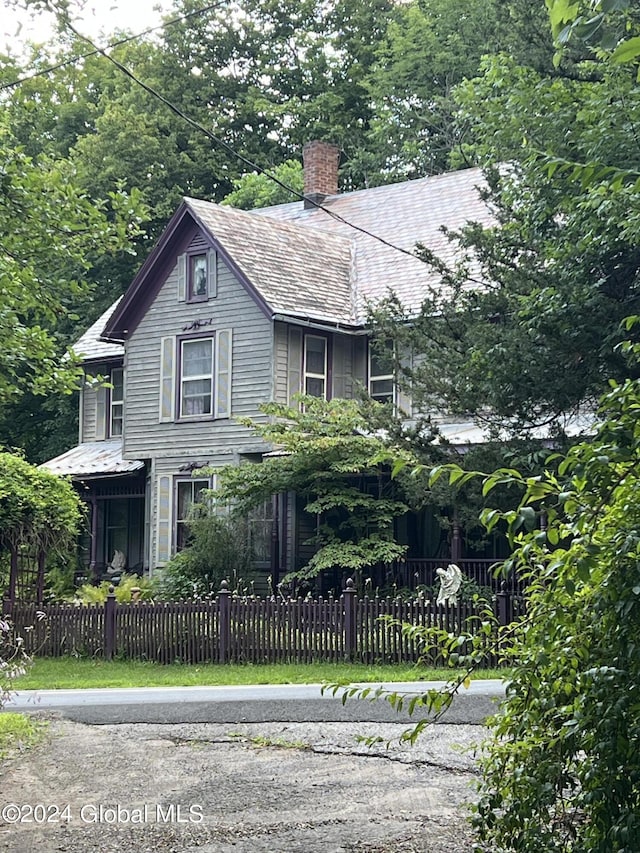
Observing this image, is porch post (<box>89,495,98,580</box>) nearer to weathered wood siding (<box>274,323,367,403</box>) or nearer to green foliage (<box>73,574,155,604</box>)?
green foliage (<box>73,574,155,604</box>)

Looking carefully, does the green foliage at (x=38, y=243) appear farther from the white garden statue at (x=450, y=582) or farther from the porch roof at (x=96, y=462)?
the porch roof at (x=96, y=462)

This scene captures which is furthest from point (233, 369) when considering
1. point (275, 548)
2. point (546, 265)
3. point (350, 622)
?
point (350, 622)

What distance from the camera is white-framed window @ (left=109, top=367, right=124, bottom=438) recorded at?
31297 millimetres

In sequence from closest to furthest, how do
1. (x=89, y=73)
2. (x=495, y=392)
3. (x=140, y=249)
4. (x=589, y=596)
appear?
(x=589, y=596)
(x=495, y=392)
(x=140, y=249)
(x=89, y=73)

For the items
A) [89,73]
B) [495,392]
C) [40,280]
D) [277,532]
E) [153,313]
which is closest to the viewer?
[40,280]

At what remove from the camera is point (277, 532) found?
81.8 ft

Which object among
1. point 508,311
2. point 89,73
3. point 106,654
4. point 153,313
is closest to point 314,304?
point 153,313

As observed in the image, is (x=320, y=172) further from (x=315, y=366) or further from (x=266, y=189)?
(x=315, y=366)

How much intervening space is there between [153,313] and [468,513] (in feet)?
41.4

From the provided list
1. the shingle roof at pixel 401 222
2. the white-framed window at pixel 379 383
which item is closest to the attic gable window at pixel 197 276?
the shingle roof at pixel 401 222

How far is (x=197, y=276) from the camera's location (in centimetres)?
2722

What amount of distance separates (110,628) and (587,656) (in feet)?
46.2

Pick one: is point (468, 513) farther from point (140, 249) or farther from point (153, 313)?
point (140, 249)

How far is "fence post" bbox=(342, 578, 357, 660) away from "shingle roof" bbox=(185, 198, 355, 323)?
9.80m
